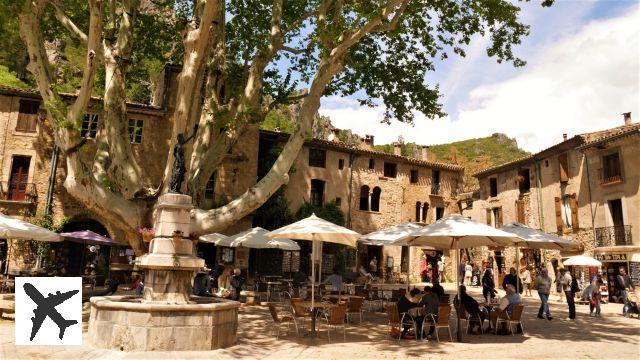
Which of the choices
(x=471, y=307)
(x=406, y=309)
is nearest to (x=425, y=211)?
(x=471, y=307)

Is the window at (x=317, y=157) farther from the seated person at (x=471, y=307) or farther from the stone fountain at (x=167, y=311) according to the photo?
the stone fountain at (x=167, y=311)

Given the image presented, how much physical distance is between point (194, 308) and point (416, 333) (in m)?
4.37

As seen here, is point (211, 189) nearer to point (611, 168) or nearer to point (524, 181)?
point (524, 181)

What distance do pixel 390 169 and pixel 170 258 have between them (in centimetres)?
2320

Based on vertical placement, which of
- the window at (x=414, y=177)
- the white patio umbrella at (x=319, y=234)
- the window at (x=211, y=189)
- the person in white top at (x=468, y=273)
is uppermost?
the window at (x=414, y=177)

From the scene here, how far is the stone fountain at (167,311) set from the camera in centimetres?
703

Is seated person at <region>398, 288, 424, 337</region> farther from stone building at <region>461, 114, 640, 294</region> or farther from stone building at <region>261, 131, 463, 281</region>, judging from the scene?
stone building at <region>261, 131, 463, 281</region>

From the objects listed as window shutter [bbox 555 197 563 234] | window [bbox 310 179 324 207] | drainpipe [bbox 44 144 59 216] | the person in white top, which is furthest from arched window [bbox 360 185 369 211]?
drainpipe [bbox 44 144 59 216]

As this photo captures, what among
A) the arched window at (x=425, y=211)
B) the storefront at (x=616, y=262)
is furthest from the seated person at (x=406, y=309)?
the arched window at (x=425, y=211)

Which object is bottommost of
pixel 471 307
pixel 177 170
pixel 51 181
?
pixel 471 307

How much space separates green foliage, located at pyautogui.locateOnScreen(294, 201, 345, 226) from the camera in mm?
25312

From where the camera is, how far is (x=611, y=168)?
22656 millimetres

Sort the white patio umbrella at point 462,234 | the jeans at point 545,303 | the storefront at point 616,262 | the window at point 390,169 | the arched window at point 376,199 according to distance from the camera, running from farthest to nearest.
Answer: the window at point 390,169 < the arched window at point 376,199 < the storefront at point 616,262 < the jeans at point 545,303 < the white patio umbrella at point 462,234

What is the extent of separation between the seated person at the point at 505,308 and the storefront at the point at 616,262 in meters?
14.4
